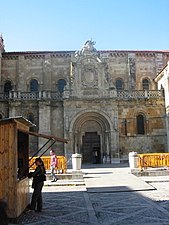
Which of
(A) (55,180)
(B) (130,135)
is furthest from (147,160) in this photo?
(B) (130,135)

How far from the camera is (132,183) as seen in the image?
14180mm

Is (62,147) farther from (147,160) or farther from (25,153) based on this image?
(25,153)

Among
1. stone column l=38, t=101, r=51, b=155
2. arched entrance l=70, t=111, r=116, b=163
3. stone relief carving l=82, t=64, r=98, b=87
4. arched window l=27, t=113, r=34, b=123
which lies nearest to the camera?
stone column l=38, t=101, r=51, b=155

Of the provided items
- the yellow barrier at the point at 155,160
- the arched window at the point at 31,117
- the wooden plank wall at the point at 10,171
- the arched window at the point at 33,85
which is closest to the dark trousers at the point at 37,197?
the wooden plank wall at the point at 10,171

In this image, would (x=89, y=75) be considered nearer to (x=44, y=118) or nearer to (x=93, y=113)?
(x=93, y=113)

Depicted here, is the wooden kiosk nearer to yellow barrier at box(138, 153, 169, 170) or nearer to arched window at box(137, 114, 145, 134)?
yellow barrier at box(138, 153, 169, 170)

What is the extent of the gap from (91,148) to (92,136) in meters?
1.18

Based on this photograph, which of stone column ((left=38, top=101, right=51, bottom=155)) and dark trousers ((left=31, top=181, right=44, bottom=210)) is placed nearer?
dark trousers ((left=31, top=181, right=44, bottom=210))

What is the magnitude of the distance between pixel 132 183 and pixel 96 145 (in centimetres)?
1345

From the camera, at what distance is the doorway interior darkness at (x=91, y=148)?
2728cm

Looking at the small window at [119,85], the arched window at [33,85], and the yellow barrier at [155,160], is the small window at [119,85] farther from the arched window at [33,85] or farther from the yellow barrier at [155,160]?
the yellow barrier at [155,160]

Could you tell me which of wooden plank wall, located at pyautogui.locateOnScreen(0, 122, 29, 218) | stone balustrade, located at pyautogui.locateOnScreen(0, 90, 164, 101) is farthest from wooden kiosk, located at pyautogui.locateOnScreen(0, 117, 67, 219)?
stone balustrade, located at pyautogui.locateOnScreen(0, 90, 164, 101)

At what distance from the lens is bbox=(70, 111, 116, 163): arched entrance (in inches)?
1031

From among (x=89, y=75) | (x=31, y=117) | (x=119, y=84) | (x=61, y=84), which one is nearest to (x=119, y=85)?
(x=119, y=84)
